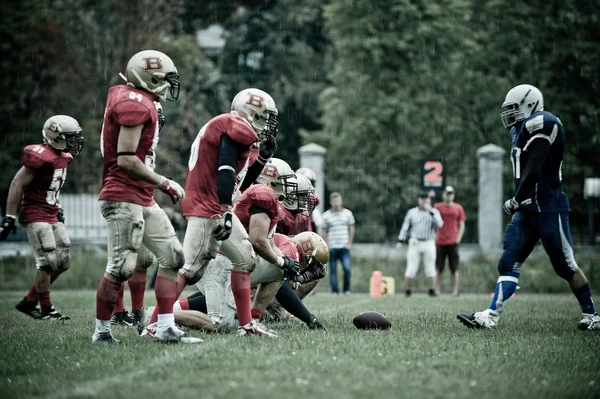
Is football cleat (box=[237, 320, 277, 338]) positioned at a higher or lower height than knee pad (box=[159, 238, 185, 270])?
lower

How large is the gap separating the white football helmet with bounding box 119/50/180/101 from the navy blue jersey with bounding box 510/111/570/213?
3.45 m

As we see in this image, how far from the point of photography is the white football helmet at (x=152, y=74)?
21.8 ft

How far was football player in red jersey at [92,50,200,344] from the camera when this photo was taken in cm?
635

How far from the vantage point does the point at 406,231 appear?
16641 millimetres

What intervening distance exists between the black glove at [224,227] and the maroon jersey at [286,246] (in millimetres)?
1556

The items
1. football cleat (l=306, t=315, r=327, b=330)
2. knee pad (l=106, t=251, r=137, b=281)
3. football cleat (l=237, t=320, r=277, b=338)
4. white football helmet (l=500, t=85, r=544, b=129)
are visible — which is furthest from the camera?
white football helmet (l=500, t=85, r=544, b=129)

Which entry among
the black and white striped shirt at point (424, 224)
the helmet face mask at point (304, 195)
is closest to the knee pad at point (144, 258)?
the helmet face mask at point (304, 195)

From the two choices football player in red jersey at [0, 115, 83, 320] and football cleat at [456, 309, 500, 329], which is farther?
football player in red jersey at [0, 115, 83, 320]

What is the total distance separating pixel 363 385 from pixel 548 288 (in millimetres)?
14174

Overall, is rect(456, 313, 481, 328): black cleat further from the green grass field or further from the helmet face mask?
the helmet face mask

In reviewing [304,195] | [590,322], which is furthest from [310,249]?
[590,322]

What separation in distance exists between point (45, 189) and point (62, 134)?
685mm

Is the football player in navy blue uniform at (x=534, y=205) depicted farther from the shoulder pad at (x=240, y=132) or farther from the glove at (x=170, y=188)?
the glove at (x=170, y=188)

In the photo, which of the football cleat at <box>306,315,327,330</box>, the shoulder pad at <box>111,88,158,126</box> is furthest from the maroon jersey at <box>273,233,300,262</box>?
the shoulder pad at <box>111,88,158,126</box>
